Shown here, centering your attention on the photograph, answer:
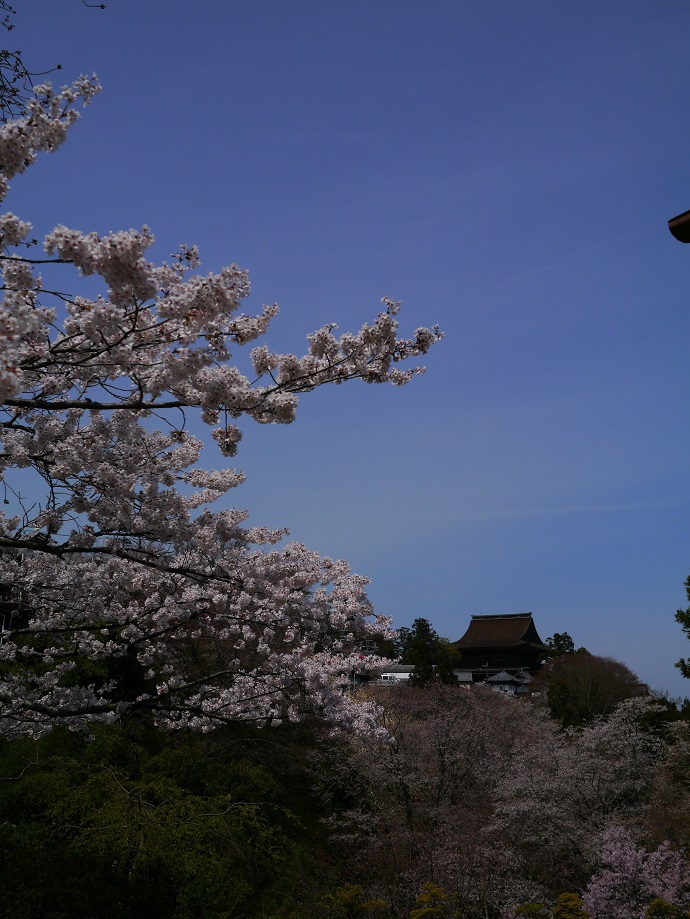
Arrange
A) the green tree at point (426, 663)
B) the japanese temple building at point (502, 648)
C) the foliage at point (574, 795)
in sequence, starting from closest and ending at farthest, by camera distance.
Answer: the foliage at point (574, 795) → the green tree at point (426, 663) → the japanese temple building at point (502, 648)

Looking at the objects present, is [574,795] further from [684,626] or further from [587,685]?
[587,685]

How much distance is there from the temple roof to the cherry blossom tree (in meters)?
49.5

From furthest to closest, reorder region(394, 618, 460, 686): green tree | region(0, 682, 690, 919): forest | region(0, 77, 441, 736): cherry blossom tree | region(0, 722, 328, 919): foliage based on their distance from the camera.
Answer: region(394, 618, 460, 686): green tree → region(0, 682, 690, 919): forest → region(0, 722, 328, 919): foliage → region(0, 77, 441, 736): cherry blossom tree

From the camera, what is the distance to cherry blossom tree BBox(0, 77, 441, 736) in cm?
410

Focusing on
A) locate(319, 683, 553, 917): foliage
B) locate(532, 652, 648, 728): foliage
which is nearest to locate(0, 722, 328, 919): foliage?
locate(319, 683, 553, 917): foliage

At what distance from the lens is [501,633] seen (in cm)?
5853

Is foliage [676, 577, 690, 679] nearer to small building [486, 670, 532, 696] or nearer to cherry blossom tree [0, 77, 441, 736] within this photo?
cherry blossom tree [0, 77, 441, 736]

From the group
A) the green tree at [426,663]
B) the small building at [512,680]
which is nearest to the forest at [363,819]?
the green tree at [426,663]

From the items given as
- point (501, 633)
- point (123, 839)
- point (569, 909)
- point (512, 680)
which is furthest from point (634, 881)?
point (501, 633)

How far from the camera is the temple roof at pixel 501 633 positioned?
57406 millimetres

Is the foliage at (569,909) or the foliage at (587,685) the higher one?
the foliage at (587,685)

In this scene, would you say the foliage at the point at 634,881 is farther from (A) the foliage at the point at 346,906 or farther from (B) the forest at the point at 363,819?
(A) the foliage at the point at 346,906

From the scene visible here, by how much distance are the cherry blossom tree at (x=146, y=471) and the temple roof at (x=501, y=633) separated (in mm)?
49457

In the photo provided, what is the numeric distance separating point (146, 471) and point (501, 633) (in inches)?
2181
